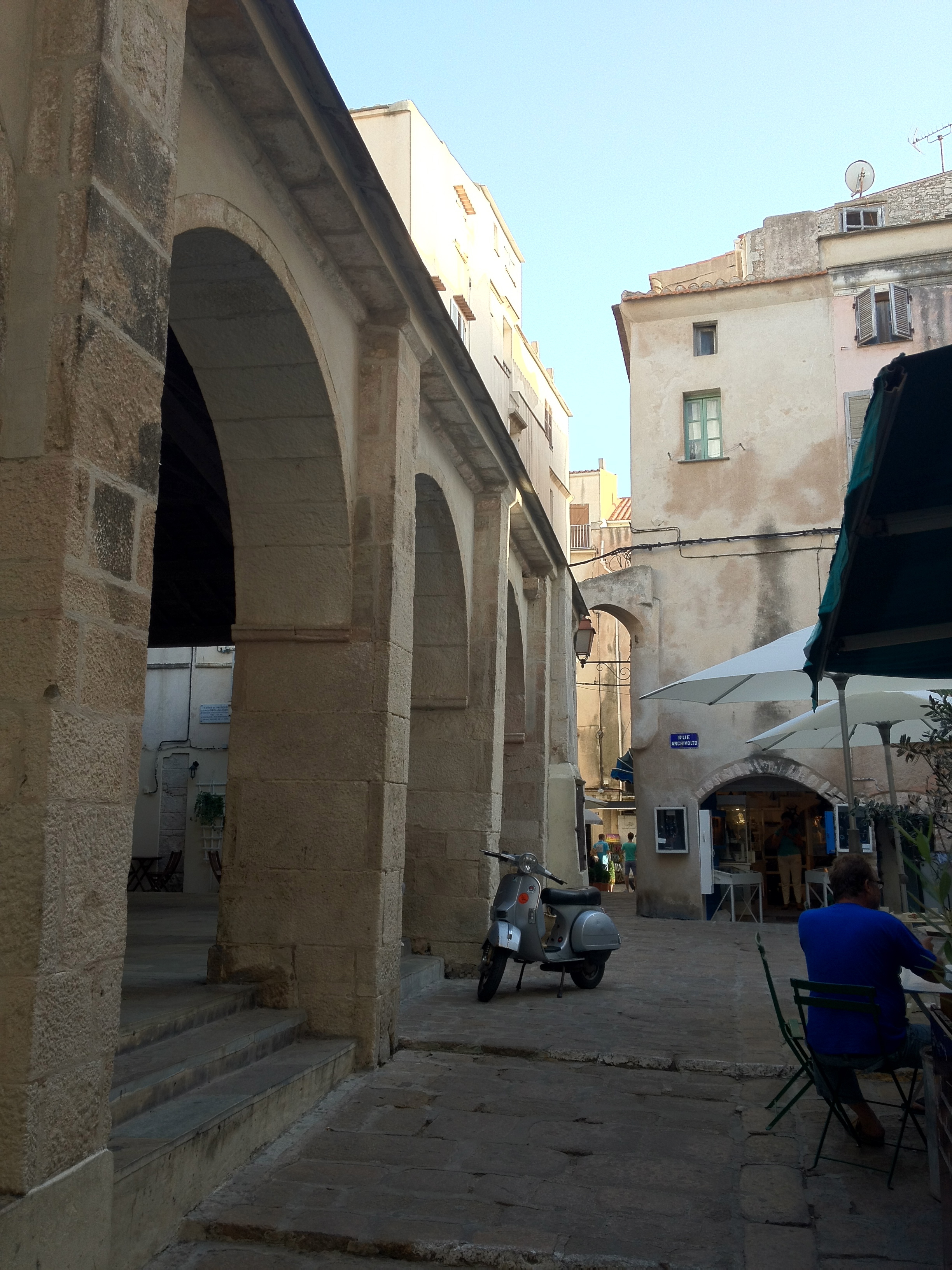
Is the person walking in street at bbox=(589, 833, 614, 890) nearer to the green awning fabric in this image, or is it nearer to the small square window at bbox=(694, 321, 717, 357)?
the small square window at bbox=(694, 321, 717, 357)

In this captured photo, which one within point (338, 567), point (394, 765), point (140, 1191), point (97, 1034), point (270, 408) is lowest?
point (140, 1191)

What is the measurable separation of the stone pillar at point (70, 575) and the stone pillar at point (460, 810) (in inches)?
223

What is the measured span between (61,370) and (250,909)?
11.4ft

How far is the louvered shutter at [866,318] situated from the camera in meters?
16.7

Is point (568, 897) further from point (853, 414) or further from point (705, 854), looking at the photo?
point (853, 414)

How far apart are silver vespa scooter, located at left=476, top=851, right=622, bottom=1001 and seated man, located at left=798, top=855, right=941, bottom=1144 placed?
3.30 metres

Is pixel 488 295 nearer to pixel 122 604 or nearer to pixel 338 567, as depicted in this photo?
pixel 338 567

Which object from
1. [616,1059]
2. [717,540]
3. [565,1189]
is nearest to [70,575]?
[565,1189]

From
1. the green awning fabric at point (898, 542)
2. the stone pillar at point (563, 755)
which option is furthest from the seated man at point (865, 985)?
the stone pillar at point (563, 755)

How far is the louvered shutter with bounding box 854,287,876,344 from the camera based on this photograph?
1672cm

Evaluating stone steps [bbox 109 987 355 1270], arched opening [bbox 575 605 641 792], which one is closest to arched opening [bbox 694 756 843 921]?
stone steps [bbox 109 987 355 1270]

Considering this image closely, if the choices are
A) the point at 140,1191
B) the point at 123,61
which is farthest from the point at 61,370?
the point at 140,1191

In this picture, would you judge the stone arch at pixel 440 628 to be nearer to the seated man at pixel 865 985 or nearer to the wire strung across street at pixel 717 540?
the seated man at pixel 865 985

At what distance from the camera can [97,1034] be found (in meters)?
3.08
